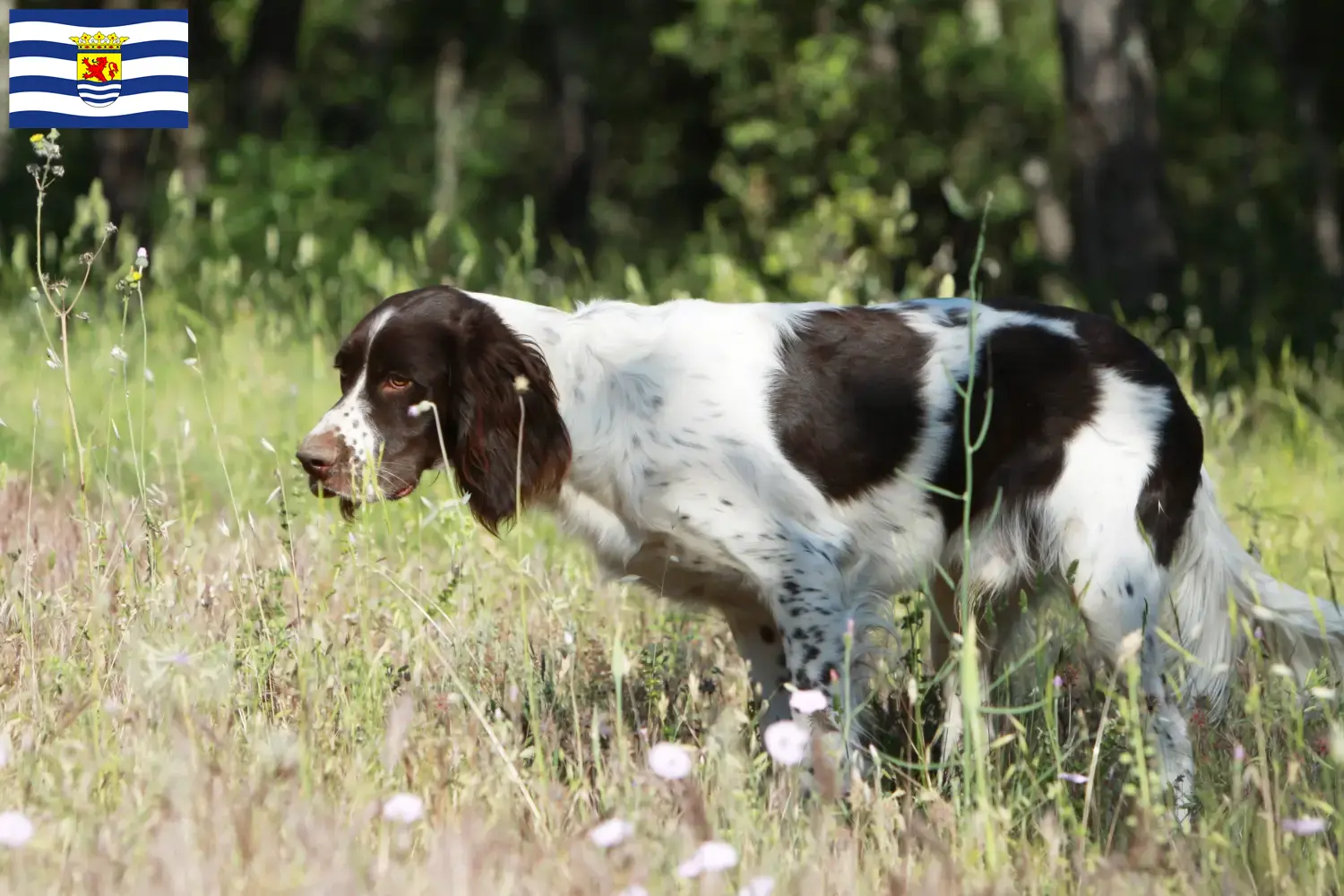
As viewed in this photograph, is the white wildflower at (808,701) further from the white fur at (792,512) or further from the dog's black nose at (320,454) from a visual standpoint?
the dog's black nose at (320,454)

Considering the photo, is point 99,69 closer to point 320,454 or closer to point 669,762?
point 320,454

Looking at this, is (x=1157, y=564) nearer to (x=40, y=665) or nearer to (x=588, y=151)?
(x=40, y=665)

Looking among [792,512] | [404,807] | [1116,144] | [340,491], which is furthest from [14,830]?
[1116,144]

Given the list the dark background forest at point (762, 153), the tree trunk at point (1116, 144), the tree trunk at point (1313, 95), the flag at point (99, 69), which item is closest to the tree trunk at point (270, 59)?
the dark background forest at point (762, 153)

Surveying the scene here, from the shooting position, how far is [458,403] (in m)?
3.85

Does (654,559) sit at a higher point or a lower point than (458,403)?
lower

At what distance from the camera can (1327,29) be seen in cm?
2273

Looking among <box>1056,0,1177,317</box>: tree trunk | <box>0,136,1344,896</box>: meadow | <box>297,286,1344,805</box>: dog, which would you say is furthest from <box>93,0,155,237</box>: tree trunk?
<box>297,286,1344,805</box>: dog

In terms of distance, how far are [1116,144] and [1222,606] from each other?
6.35 m

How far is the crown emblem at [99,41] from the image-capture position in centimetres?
477

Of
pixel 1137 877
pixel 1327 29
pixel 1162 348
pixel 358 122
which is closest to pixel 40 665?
pixel 1137 877

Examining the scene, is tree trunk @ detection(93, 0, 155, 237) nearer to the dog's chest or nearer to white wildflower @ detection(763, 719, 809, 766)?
the dog's chest

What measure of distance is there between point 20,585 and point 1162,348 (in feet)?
17.5

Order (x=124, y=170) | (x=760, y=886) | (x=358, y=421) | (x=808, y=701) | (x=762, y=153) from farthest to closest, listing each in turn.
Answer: (x=762, y=153), (x=124, y=170), (x=358, y=421), (x=808, y=701), (x=760, y=886)
